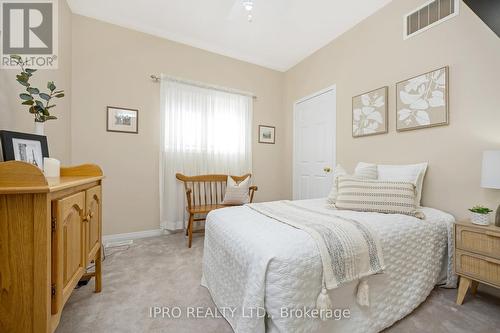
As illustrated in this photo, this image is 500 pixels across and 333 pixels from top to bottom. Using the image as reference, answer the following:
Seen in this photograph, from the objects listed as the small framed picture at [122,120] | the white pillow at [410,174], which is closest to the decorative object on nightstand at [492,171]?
the white pillow at [410,174]

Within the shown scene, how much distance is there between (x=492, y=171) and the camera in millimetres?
1445

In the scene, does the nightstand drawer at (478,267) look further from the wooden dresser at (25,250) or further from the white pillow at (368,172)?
the wooden dresser at (25,250)

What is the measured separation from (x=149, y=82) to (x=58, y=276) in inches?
106

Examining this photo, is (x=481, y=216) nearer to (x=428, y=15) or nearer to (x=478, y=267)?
(x=478, y=267)

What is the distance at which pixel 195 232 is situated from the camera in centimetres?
310

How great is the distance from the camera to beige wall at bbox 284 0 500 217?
1721 mm

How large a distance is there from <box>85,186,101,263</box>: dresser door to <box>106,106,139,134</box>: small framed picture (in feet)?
4.69

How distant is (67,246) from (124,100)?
233 cm

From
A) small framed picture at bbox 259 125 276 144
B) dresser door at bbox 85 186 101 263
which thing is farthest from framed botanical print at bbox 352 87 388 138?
dresser door at bbox 85 186 101 263

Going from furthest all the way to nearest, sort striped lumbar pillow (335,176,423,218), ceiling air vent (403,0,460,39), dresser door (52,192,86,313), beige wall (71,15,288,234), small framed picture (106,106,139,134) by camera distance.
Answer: small framed picture (106,106,139,134) → beige wall (71,15,288,234) → ceiling air vent (403,0,460,39) → striped lumbar pillow (335,176,423,218) → dresser door (52,192,86,313)

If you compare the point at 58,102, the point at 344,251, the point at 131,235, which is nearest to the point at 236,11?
the point at 58,102

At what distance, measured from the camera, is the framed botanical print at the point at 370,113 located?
2.40 metres

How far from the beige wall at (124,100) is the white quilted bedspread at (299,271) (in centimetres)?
167

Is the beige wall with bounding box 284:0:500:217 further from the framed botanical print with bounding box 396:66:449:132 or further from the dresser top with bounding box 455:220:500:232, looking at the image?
the dresser top with bounding box 455:220:500:232
